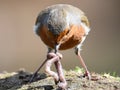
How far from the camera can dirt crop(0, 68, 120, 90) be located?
225 inches

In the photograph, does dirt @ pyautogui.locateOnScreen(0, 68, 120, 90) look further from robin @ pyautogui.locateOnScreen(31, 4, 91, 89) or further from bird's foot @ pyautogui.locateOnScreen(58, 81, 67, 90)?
bird's foot @ pyautogui.locateOnScreen(58, 81, 67, 90)

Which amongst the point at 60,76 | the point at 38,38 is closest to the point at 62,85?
the point at 60,76

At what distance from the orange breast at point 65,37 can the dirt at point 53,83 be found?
1.11ft

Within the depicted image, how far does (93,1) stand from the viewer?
12055mm

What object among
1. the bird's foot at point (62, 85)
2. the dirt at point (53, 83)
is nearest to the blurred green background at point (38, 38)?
the dirt at point (53, 83)

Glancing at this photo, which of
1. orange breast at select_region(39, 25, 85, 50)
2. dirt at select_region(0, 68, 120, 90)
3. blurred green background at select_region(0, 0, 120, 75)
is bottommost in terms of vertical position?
dirt at select_region(0, 68, 120, 90)

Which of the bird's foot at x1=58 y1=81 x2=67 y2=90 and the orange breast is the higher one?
the orange breast

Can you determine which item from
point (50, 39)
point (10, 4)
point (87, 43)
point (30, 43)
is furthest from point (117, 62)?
point (50, 39)

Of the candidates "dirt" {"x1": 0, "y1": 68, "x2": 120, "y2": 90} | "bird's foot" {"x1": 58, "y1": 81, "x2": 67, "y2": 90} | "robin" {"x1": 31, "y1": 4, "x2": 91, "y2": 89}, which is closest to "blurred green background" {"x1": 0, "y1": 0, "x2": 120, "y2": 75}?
"robin" {"x1": 31, "y1": 4, "x2": 91, "y2": 89}

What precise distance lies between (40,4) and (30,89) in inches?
246

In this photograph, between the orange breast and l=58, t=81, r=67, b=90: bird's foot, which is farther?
the orange breast

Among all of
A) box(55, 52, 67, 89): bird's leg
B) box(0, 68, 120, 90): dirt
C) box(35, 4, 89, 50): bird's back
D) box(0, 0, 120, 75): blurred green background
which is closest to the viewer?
box(55, 52, 67, 89): bird's leg

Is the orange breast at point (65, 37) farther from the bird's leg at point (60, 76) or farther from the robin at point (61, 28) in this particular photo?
the bird's leg at point (60, 76)

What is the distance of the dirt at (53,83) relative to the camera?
5.71 m
